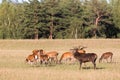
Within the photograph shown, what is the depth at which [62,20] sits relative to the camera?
71938mm

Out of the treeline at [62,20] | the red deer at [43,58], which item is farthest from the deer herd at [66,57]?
the treeline at [62,20]

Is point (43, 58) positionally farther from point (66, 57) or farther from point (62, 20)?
point (62, 20)

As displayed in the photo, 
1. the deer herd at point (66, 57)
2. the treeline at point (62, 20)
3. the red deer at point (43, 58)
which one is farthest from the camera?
the treeline at point (62, 20)

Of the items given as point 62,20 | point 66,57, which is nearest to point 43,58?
point 66,57

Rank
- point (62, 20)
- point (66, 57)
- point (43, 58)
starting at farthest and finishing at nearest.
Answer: point (62, 20) → point (66, 57) → point (43, 58)

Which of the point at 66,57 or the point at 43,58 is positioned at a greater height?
the point at 43,58

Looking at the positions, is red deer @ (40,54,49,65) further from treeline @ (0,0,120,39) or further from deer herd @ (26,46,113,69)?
treeline @ (0,0,120,39)

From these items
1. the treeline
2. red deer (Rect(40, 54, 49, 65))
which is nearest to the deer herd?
red deer (Rect(40, 54, 49, 65))

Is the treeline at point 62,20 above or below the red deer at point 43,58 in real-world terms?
above

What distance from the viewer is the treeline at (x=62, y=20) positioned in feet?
227

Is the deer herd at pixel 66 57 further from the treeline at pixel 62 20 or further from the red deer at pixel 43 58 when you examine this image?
the treeline at pixel 62 20

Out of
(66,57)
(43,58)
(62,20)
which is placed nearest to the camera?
(43,58)

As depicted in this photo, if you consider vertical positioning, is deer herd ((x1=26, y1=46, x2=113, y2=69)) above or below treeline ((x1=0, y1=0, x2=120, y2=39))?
below

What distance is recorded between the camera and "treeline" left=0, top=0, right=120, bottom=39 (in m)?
69.2
